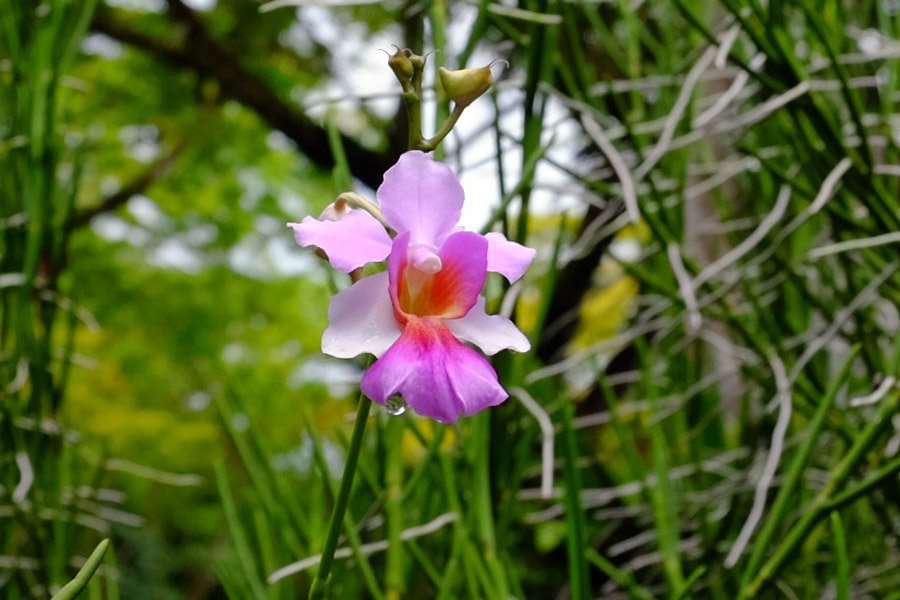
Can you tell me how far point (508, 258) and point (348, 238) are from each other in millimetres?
37

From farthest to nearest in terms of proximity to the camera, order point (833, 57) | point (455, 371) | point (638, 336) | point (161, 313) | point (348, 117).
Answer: point (348, 117)
point (161, 313)
point (638, 336)
point (833, 57)
point (455, 371)

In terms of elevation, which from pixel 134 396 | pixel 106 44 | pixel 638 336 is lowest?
pixel 134 396

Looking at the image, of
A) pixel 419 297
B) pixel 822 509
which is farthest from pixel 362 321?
pixel 822 509

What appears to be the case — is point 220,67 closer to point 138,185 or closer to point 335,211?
point 138,185

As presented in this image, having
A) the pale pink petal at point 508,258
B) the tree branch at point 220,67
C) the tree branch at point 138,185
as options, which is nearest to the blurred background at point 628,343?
the pale pink petal at point 508,258

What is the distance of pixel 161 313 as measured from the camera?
186 cm

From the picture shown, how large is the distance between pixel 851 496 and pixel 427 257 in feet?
0.55

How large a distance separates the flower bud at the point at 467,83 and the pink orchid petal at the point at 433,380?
0.16 feet

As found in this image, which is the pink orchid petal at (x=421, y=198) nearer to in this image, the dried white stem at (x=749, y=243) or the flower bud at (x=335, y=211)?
the flower bud at (x=335, y=211)

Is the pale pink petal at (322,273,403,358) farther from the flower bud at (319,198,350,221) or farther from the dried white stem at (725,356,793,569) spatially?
the dried white stem at (725,356,793,569)

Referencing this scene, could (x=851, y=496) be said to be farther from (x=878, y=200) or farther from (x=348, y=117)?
(x=348, y=117)

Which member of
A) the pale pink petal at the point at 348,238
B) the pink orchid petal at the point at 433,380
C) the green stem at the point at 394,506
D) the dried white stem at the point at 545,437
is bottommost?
the green stem at the point at 394,506

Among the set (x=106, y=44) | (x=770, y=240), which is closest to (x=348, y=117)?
(x=106, y=44)

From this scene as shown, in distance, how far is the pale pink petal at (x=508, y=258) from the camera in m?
0.19
